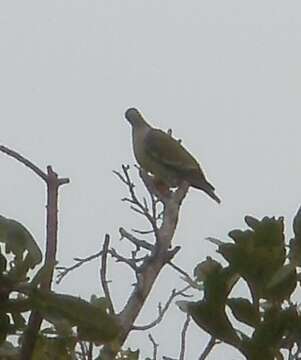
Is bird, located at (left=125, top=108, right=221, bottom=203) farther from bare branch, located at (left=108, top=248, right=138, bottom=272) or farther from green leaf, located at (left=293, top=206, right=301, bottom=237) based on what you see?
green leaf, located at (left=293, top=206, right=301, bottom=237)

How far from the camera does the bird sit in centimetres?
446

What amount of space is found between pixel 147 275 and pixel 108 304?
0.21 ft

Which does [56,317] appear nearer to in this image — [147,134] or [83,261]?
[83,261]

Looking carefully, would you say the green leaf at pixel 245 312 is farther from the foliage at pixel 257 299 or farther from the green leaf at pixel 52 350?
the green leaf at pixel 52 350

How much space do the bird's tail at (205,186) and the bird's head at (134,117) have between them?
35.5 inches

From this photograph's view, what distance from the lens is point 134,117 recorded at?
17.8 ft

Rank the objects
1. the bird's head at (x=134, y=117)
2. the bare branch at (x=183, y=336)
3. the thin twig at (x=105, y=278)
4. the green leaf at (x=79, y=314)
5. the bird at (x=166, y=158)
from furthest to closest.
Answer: the bird's head at (x=134, y=117) < the bird at (x=166, y=158) < the bare branch at (x=183, y=336) < the thin twig at (x=105, y=278) < the green leaf at (x=79, y=314)

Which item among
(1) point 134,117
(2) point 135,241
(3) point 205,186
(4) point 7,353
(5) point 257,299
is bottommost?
(4) point 7,353

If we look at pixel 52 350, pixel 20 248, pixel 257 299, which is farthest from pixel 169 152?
pixel 20 248

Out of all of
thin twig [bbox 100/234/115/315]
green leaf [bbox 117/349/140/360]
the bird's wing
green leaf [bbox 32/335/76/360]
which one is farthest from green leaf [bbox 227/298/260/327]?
the bird's wing

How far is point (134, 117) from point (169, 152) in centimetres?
72

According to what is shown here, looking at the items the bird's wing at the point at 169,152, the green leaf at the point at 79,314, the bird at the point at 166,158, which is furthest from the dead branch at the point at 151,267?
the bird's wing at the point at 169,152

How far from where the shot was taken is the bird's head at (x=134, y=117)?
5.37 metres

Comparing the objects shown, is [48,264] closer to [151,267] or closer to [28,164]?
[28,164]
